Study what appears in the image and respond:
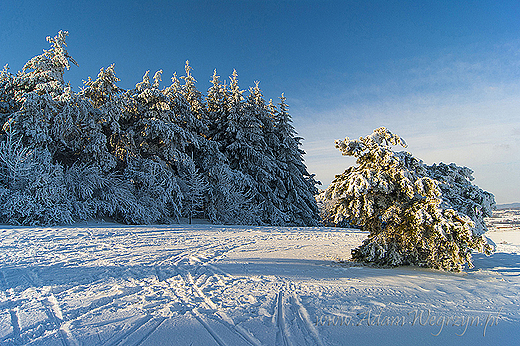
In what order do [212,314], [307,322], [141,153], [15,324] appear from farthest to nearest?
[141,153] < [212,314] < [307,322] < [15,324]

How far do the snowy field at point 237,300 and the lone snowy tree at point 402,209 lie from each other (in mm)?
476

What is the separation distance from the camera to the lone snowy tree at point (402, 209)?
18.9 feet

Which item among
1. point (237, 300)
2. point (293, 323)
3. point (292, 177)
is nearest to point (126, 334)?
point (237, 300)

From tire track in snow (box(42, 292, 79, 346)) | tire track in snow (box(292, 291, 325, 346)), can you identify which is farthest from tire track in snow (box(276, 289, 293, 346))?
tire track in snow (box(42, 292, 79, 346))

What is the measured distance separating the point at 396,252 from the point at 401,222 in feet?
2.55

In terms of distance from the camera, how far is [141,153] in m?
17.9

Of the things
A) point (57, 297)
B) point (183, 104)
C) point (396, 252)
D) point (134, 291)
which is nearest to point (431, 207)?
point (396, 252)

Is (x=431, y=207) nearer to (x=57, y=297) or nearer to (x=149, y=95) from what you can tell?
(x=57, y=297)

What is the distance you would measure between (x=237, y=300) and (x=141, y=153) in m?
15.8

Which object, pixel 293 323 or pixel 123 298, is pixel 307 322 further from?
pixel 123 298

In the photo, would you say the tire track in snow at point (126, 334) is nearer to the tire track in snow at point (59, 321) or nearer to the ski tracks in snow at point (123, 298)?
the ski tracks in snow at point (123, 298)

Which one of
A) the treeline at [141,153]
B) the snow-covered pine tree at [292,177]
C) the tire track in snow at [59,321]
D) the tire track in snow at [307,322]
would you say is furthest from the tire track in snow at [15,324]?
the snow-covered pine tree at [292,177]

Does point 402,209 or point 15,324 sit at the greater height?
point 402,209

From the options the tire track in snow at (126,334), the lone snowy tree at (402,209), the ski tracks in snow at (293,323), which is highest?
the lone snowy tree at (402,209)
